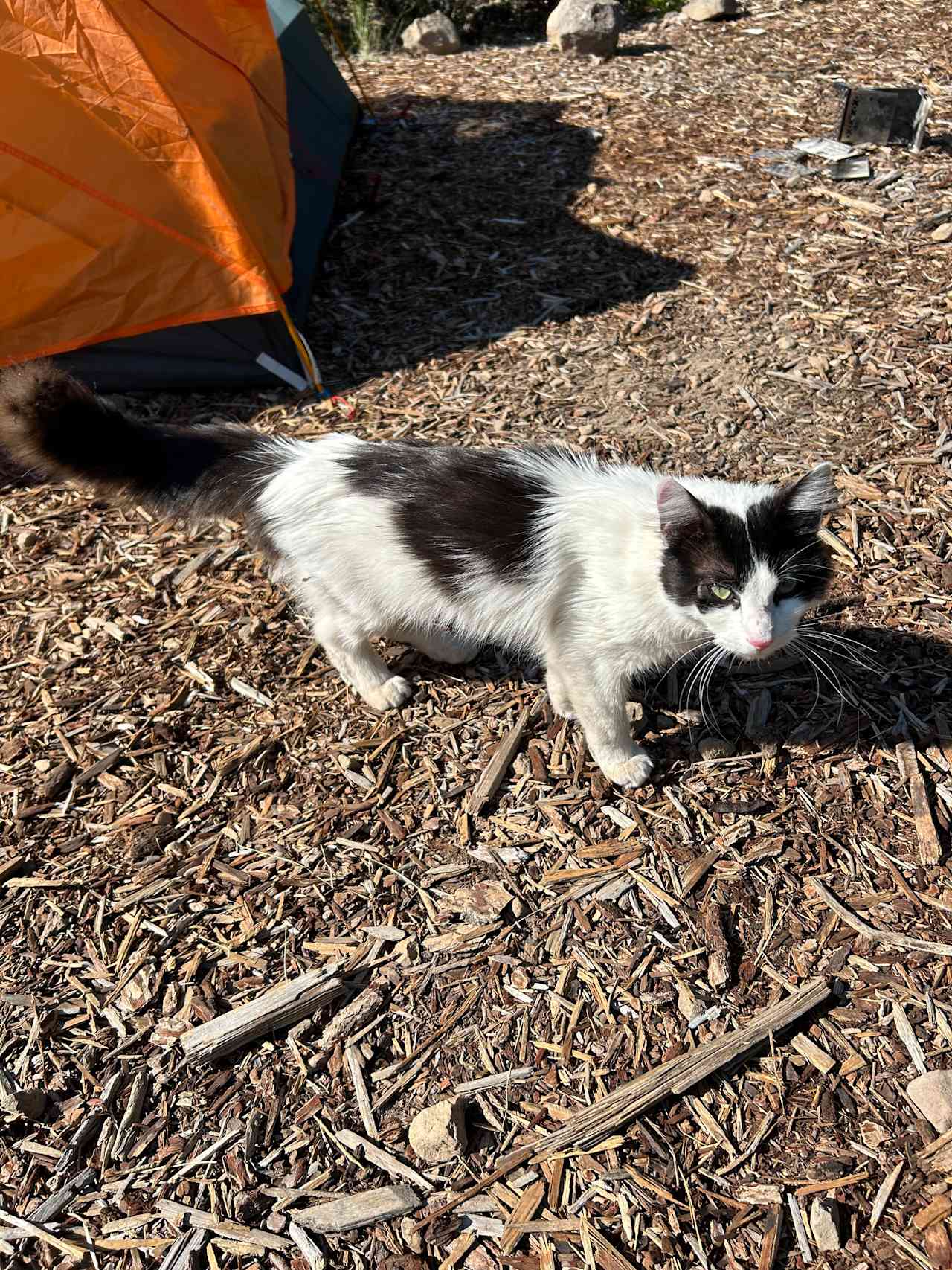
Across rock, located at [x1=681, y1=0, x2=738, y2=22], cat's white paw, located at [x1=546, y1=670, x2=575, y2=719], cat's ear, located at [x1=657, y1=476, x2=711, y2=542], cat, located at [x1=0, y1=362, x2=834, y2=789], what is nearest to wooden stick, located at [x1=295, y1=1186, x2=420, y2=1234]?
cat, located at [x1=0, y1=362, x2=834, y2=789]

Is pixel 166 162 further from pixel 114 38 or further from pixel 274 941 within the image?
pixel 274 941

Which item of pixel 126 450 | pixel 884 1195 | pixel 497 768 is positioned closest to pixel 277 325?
pixel 126 450

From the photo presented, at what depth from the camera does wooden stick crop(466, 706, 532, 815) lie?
3.27m

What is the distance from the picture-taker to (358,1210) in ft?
7.64

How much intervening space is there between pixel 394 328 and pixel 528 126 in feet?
11.2

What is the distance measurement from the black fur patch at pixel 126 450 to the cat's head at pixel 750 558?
5.39 feet

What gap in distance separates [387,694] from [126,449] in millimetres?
1419

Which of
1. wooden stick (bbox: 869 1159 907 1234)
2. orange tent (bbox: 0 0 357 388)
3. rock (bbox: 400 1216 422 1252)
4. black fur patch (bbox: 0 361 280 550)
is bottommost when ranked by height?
rock (bbox: 400 1216 422 1252)

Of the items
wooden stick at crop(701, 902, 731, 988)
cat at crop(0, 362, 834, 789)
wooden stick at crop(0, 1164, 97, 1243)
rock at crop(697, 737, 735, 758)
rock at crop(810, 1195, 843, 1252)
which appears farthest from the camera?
rock at crop(697, 737, 735, 758)

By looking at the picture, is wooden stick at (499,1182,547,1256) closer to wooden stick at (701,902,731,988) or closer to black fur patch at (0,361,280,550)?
wooden stick at (701,902,731,988)

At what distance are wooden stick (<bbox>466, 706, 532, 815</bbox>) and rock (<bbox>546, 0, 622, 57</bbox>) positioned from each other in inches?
330

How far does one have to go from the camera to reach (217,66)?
5098 mm

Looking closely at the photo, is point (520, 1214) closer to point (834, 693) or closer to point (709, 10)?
point (834, 693)

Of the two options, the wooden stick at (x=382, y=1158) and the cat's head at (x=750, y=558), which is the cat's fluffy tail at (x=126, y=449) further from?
the wooden stick at (x=382, y=1158)
